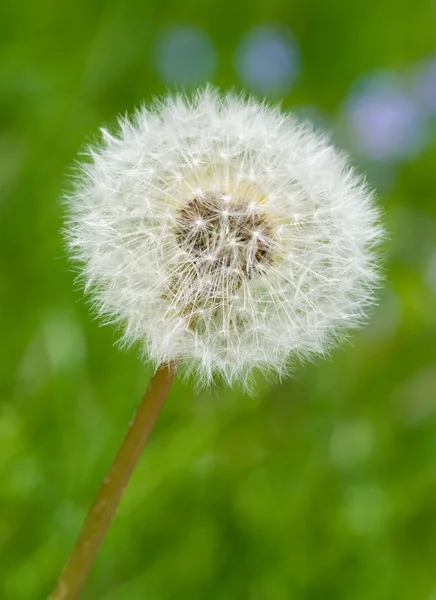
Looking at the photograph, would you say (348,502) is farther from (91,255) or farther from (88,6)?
(88,6)

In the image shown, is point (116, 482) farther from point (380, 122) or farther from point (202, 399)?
point (380, 122)

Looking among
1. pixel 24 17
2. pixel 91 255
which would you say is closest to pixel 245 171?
pixel 91 255

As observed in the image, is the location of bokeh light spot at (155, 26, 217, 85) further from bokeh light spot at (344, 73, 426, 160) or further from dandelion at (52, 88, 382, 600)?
dandelion at (52, 88, 382, 600)

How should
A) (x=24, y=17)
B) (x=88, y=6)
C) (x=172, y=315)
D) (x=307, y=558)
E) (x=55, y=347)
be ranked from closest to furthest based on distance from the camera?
(x=172, y=315) → (x=307, y=558) → (x=55, y=347) → (x=24, y=17) → (x=88, y=6)

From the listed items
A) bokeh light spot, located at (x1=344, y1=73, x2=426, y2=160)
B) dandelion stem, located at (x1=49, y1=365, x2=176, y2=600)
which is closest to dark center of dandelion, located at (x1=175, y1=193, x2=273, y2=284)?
dandelion stem, located at (x1=49, y1=365, x2=176, y2=600)

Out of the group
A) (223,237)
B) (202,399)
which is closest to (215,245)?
(223,237)
